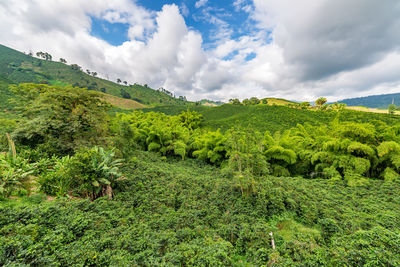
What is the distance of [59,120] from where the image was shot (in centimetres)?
651

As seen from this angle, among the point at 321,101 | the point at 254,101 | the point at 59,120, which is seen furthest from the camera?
the point at 254,101

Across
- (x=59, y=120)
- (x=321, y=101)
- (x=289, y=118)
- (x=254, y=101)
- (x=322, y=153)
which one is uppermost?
(x=254, y=101)

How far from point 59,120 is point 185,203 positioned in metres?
6.70

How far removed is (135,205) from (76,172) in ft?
6.02

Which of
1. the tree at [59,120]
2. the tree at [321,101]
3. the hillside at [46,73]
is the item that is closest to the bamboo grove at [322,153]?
the tree at [59,120]

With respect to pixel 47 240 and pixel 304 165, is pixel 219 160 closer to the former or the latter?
pixel 304 165

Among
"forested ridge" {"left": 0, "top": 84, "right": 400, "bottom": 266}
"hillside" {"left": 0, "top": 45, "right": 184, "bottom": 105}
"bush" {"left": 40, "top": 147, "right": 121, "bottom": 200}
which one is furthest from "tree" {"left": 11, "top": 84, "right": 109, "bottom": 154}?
"hillside" {"left": 0, "top": 45, "right": 184, "bottom": 105}

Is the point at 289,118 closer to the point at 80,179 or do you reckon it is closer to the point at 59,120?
the point at 80,179

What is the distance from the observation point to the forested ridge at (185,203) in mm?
2193

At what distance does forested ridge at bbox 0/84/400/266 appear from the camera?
2193 mm

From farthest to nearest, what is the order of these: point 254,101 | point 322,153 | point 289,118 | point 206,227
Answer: point 254,101, point 289,118, point 322,153, point 206,227

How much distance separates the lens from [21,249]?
186 cm

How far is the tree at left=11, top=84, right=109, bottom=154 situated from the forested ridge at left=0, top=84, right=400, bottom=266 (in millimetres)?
53

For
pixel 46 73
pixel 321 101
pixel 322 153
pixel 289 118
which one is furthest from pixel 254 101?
pixel 46 73
